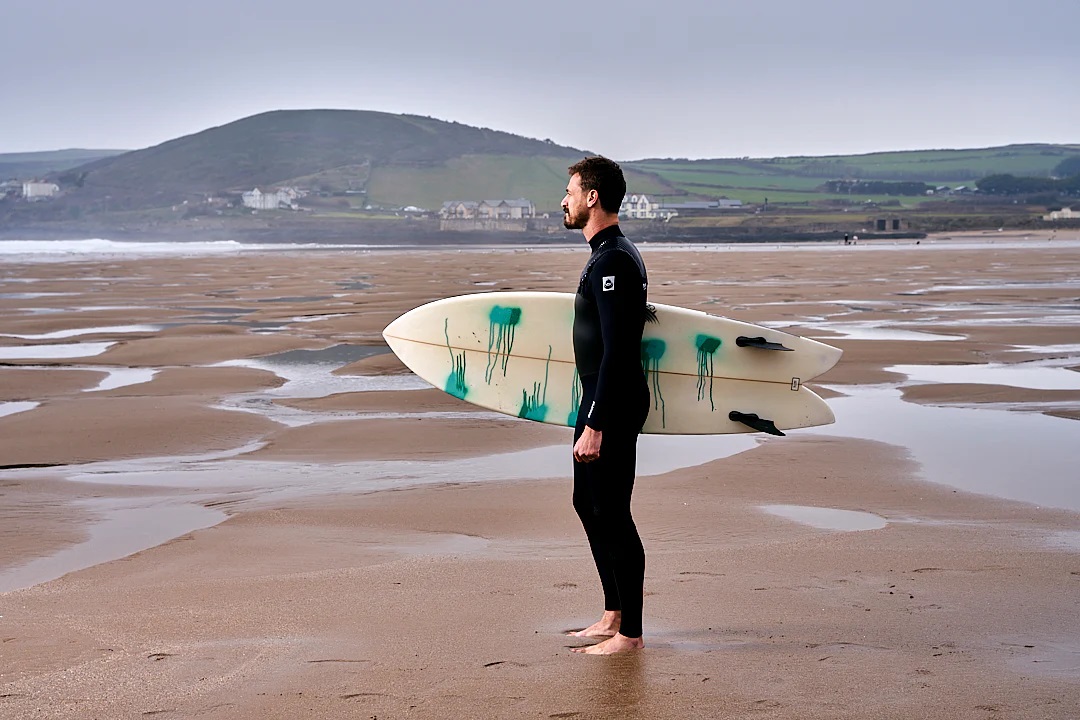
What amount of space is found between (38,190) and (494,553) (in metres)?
143

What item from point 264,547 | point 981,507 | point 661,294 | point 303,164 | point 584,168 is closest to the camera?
point 584,168

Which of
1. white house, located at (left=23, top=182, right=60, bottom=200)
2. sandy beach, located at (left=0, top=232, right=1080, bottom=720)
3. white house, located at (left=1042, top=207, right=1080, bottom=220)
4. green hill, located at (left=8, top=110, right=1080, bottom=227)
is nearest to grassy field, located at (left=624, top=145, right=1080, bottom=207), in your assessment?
green hill, located at (left=8, top=110, right=1080, bottom=227)

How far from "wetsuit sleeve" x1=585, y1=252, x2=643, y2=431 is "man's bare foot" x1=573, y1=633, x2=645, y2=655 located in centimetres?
73

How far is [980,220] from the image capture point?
3637 inches

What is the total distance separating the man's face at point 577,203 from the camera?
13.3 feet

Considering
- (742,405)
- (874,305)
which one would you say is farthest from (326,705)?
(874,305)

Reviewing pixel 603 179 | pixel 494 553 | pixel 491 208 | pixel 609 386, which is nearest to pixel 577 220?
pixel 603 179

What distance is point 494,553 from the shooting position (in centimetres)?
545

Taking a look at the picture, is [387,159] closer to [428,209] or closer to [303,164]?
[303,164]

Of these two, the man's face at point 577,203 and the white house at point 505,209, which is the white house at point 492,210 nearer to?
the white house at point 505,209

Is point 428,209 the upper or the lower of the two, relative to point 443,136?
lower

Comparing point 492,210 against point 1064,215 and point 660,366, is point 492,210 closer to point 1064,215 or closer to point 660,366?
point 1064,215

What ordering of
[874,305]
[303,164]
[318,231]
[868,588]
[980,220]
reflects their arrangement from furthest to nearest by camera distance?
[303,164] < [318,231] < [980,220] < [874,305] < [868,588]

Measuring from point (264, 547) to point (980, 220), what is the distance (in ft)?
311
